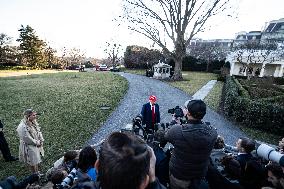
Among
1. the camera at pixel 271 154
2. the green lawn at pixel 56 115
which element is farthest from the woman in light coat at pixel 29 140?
the camera at pixel 271 154

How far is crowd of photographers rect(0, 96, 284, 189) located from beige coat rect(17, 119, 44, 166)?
267 cm

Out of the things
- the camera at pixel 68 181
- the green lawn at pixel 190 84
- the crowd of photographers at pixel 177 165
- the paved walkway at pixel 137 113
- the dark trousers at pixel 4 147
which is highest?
the crowd of photographers at pixel 177 165

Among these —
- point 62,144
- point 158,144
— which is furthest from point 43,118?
point 158,144

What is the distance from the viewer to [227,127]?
505 inches

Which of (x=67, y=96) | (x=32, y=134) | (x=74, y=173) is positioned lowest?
(x=67, y=96)

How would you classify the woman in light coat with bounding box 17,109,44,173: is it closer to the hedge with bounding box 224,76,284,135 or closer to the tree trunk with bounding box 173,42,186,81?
the hedge with bounding box 224,76,284,135

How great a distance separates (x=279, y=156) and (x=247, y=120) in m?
11.1

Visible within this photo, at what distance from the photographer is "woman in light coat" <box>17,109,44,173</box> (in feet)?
22.0

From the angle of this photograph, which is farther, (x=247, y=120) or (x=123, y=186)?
(x=247, y=120)

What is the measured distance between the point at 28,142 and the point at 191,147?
5363mm

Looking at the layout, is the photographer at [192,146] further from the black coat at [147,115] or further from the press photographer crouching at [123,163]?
the black coat at [147,115]

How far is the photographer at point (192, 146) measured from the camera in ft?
10.2

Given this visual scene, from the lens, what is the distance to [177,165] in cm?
328

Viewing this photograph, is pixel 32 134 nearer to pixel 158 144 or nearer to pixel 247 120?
pixel 158 144
